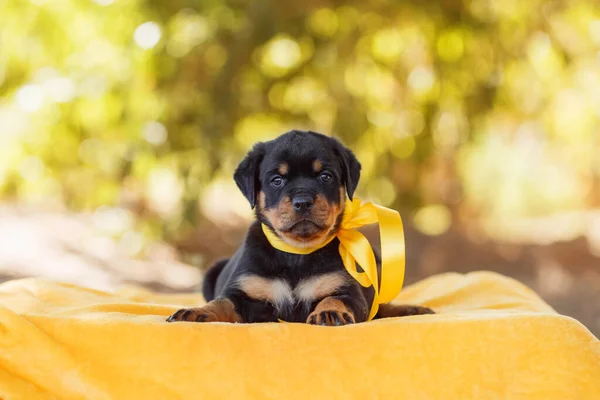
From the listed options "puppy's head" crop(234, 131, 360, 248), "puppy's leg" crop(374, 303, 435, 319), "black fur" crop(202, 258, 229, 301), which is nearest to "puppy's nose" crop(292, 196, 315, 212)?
"puppy's head" crop(234, 131, 360, 248)

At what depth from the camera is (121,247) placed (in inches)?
315

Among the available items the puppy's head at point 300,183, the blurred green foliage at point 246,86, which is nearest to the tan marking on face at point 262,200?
the puppy's head at point 300,183

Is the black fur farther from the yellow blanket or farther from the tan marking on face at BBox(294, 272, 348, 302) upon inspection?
the yellow blanket

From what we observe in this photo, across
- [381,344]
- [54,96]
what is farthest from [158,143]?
[381,344]

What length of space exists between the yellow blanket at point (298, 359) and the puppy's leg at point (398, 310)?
73cm

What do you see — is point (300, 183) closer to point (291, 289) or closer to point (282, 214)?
point (282, 214)

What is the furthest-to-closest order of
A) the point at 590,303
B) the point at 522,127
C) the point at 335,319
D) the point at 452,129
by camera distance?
the point at 522,127
the point at 452,129
the point at 590,303
the point at 335,319

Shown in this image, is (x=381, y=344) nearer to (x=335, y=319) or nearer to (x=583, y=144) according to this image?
(x=335, y=319)

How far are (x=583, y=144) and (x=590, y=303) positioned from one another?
151 inches

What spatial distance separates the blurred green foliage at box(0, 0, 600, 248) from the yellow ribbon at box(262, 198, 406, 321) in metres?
4.06

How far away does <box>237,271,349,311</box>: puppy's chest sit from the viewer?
10.7 ft

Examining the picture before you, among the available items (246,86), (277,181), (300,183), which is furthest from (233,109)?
(300,183)

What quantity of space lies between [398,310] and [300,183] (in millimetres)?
923

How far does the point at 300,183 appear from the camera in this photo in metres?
3.27
